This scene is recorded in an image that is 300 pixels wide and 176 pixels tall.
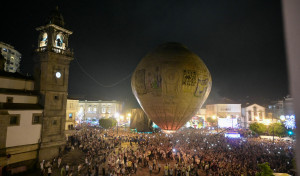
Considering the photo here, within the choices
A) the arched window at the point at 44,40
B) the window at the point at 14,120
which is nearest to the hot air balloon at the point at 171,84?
the window at the point at 14,120

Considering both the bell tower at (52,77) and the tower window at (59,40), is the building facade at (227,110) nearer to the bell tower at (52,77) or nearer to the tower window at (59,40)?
the bell tower at (52,77)

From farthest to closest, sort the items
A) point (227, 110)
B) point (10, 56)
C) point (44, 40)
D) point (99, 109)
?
point (99, 109), point (10, 56), point (227, 110), point (44, 40)

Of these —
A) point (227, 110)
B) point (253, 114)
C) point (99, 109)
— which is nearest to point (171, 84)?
point (227, 110)

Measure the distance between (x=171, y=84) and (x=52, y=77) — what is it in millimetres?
15670

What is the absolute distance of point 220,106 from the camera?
238 feet

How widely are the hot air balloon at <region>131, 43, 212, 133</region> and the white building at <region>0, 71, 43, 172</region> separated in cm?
1281

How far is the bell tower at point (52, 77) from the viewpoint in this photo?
23219mm

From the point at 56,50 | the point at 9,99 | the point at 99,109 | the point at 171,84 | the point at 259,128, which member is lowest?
the point at 259,128

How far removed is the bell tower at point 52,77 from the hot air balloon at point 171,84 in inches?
430

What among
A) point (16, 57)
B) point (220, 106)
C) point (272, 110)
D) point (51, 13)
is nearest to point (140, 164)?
point (51, 13)

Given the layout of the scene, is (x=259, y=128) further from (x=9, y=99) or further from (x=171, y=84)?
(x=9, y=99)

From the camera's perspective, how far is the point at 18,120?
20203 millimetres

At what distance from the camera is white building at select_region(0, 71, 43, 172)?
61.1ft

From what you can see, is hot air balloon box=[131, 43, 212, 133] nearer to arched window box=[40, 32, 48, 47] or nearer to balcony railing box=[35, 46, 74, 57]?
balcony railing box=[35, 46, 74, 57]
